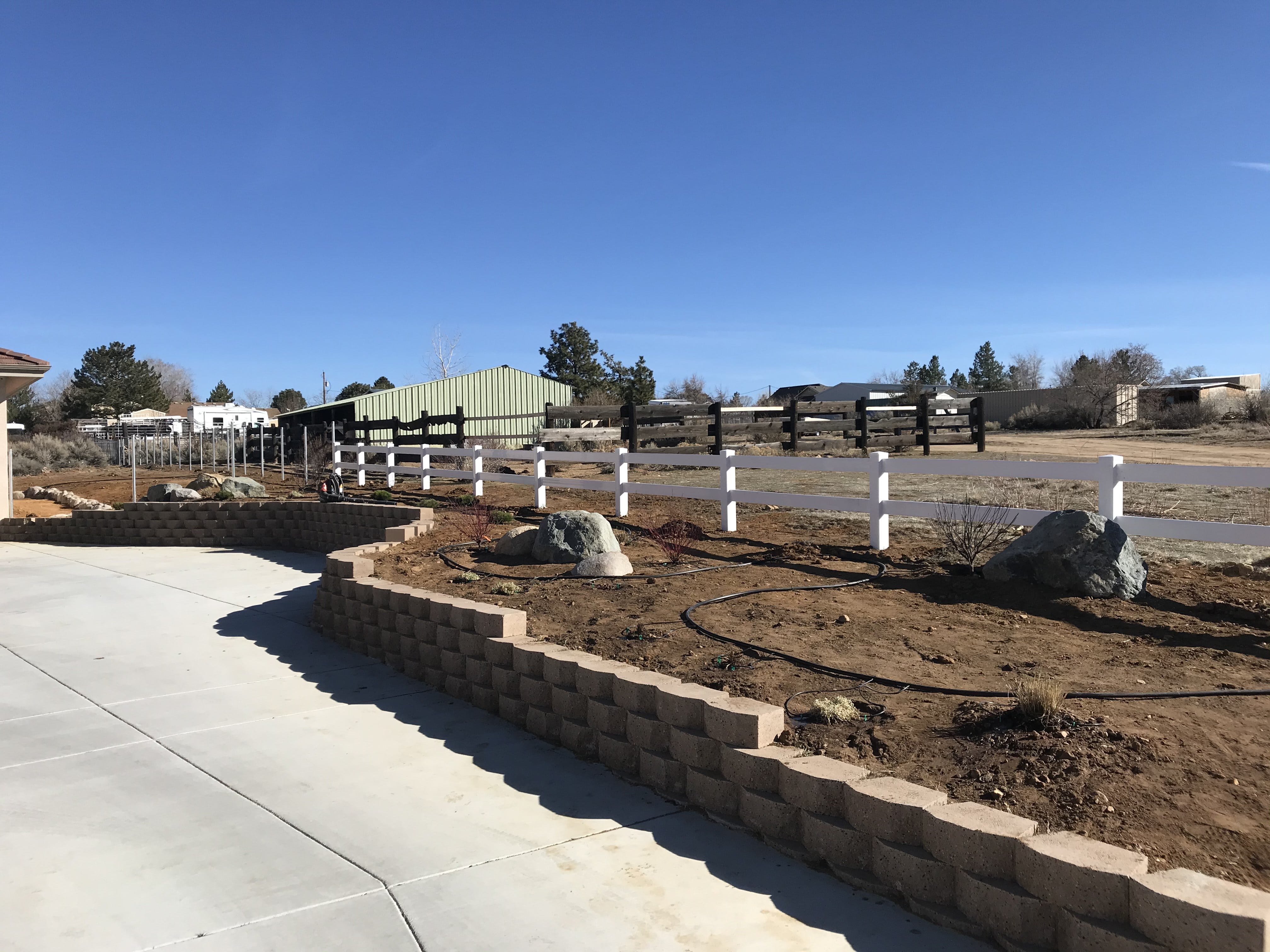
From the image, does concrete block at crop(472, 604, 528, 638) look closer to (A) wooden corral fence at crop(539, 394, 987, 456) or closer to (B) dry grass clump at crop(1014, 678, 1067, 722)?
(B) dry grass clump at crop(1014, 678, 1067, 722)

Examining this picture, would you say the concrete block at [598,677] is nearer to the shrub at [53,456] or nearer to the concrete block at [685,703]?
the concrete block at [685,703]

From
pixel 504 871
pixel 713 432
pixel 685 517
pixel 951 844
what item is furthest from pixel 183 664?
pixel 713 432

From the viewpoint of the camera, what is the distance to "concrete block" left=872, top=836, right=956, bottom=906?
3.63 meters

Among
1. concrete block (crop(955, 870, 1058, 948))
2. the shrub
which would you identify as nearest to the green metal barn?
the shrub

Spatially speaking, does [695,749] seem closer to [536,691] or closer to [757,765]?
[757,765]

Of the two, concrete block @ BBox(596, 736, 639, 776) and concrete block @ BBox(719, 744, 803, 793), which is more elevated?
concrete block @ BBox(719, 744, 803, 793)

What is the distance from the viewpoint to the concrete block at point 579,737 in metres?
5.64

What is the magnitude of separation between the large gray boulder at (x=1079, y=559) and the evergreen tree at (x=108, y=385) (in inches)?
2337

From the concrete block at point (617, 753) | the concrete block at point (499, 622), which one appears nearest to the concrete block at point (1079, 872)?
the concrete block at point (617, 753)

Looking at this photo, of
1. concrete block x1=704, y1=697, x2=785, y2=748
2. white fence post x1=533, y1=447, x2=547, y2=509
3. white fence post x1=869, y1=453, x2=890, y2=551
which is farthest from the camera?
white fence post x1=533, y1=447, x2=547, y2=509

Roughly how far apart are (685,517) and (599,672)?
644 cm

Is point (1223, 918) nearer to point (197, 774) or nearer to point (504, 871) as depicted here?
point (504, 871)

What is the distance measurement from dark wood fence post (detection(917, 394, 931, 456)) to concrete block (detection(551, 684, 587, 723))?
18317 millimetres

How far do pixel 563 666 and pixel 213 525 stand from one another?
42.1 ft
